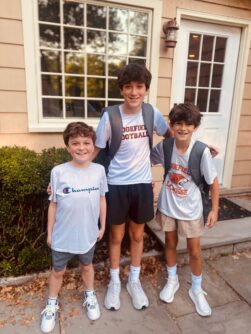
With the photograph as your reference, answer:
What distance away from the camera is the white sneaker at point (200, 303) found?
203cm

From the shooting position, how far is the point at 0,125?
2900 mm

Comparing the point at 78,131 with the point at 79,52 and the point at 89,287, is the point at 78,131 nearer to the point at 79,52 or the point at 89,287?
the point at 89,287

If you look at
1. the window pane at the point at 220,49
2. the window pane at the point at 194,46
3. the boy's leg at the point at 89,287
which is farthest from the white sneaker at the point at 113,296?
the window pane at the point at 220,49

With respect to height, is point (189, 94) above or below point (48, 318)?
above

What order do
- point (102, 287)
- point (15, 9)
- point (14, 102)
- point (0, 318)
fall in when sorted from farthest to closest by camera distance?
1. point (14, 102)
2. point (15, 9)
3. point (102, 287)
4. point (0, 318)

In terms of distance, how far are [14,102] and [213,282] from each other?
2610 millimetres

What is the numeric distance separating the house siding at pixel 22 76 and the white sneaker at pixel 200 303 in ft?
5.72

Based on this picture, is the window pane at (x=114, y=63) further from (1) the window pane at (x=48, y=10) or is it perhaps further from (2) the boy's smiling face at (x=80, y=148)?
(2) the boy's smiling face at (x=80, y=148)

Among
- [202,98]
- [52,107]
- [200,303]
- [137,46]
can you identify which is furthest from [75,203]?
[202,98]

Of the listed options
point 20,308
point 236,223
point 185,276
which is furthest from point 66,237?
point 236,223

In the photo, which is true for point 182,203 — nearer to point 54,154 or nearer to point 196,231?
point 196,231

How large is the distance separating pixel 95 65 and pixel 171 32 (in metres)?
0.94

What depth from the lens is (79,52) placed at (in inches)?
122

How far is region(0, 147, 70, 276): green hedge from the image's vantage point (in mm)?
2162
